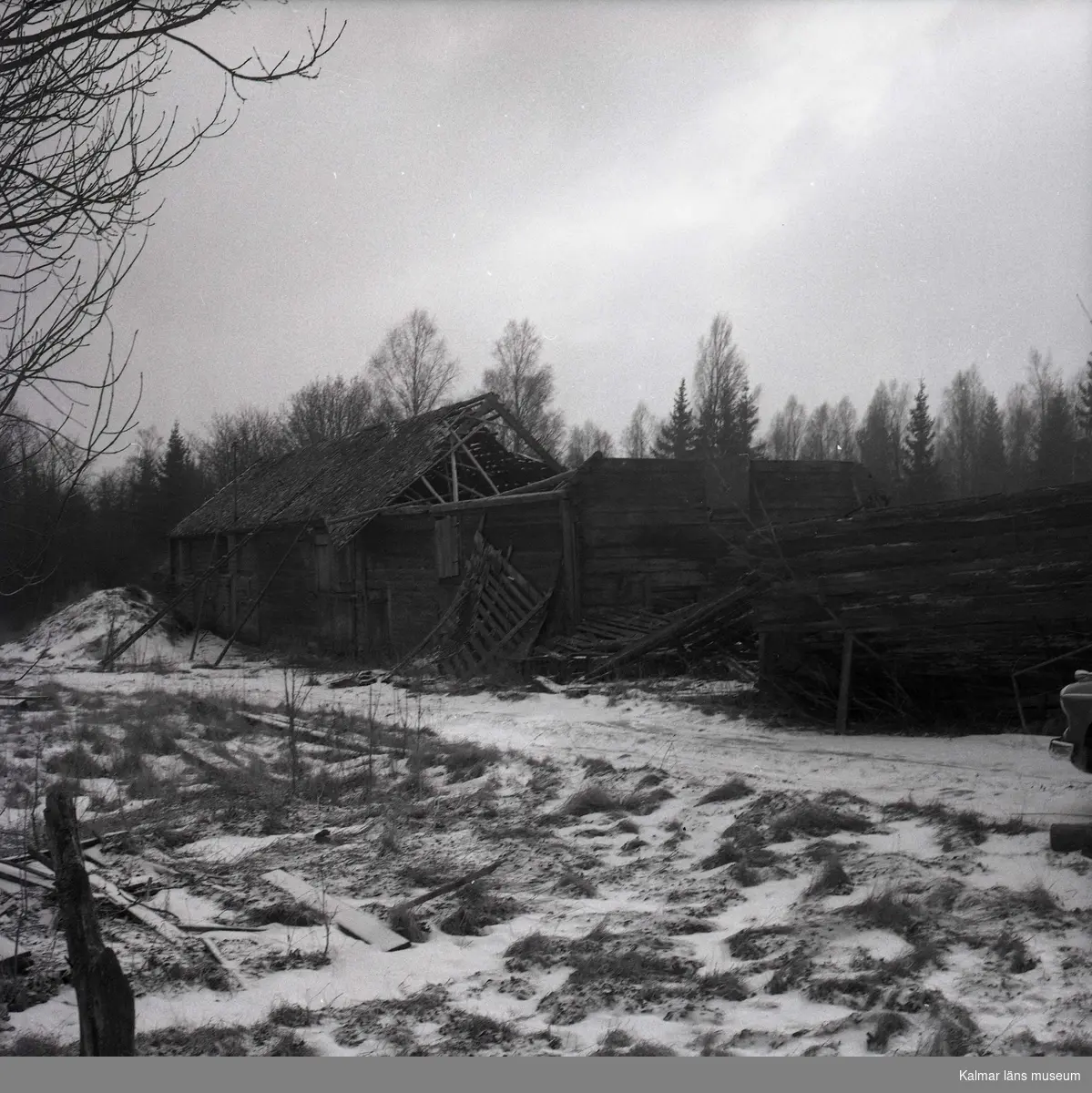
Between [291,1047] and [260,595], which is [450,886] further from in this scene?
[260,595]

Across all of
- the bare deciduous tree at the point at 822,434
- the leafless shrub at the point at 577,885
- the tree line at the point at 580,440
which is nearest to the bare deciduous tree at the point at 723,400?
the tree line at the point at 580,440

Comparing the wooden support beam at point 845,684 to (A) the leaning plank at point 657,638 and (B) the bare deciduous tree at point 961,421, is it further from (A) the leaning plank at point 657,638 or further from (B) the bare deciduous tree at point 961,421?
(B) the bare deciduous tree at point 961,421

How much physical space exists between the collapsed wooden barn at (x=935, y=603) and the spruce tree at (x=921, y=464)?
118ft

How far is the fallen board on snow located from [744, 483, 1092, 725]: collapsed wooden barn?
656cm

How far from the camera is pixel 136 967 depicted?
4812 mm

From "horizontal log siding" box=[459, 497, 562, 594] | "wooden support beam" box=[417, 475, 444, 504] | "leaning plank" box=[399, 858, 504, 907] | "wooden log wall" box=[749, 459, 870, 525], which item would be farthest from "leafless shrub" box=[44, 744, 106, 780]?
"wooden support beam" box=[417, 475, 444, 504]

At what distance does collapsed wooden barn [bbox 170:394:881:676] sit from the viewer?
1725cm

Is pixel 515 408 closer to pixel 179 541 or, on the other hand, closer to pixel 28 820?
pixel 179 541

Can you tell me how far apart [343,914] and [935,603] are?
7.12 metres

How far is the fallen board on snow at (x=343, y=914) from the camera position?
521cm

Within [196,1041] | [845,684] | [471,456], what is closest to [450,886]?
[196,1041]

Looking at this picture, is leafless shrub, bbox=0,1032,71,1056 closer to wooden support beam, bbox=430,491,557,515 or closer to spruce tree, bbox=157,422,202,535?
wooden support beam, bbox=430,491,557,515

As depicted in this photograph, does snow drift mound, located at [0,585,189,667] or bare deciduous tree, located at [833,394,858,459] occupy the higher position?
bare deciduous tree, located at [833,394,858,459]

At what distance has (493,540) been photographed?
1938cm
